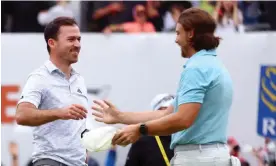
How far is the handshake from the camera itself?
18.8 ft

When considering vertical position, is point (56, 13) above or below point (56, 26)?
below

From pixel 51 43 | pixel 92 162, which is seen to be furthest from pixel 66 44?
pixel 92 162

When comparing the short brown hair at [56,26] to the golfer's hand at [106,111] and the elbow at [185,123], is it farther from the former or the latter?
the elbow at [185,123]

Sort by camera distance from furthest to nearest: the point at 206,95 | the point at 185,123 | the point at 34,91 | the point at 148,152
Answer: the point at 148,152 < the point at 34,91 < the point at 206,95 < the point at 185,123

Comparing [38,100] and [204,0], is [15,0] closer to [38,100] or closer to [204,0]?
[204,0]

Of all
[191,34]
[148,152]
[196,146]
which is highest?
[191,34]

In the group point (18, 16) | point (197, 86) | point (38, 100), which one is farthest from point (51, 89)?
point (18, 16)

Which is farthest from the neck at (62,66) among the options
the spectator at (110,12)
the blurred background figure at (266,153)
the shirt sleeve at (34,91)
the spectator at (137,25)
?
the spectator at (110,12)

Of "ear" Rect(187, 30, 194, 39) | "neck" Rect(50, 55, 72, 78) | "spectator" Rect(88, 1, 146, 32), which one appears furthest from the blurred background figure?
"ear" Rect(187, 30, 194, 39)

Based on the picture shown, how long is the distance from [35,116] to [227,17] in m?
5.92

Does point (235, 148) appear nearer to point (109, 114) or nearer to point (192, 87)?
point (109, 114)

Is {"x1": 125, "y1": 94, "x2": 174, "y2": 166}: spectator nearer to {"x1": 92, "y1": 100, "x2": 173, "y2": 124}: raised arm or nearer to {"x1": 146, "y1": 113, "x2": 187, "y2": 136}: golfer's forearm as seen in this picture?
{"x1": 92, "y1": 100, "x2": 173, "y2": 124}: raised arm

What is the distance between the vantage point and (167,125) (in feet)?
18.7

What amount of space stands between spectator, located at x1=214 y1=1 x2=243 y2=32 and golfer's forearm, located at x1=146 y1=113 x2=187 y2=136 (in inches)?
246
